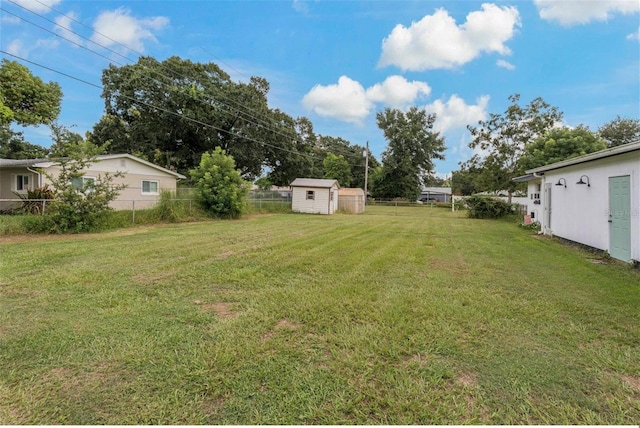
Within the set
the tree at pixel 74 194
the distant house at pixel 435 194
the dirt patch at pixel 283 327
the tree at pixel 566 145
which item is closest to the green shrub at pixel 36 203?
the tree at pixel 74 194

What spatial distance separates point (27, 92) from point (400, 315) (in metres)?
28.6

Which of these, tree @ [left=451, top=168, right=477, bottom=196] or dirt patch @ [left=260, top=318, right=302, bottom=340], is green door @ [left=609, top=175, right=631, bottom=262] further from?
tree @ [left=451, top=168, right=477, bottom=196]

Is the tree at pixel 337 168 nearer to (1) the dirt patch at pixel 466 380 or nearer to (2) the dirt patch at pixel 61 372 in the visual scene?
(1) the dirt patch at pixel 466 380

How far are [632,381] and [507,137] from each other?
92.0 feet

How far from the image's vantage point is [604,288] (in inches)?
173

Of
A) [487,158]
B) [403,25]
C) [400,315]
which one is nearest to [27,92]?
[403,25]

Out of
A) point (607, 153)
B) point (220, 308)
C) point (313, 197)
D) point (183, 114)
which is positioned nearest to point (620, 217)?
point (607, 153)

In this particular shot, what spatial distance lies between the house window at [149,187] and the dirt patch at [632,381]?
19.7m

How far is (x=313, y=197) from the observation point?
21609 millimetres

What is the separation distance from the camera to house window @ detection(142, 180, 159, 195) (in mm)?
17688

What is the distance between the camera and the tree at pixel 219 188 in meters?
14.8

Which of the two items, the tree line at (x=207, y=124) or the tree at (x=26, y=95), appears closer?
the tree at (x=26, y=95)

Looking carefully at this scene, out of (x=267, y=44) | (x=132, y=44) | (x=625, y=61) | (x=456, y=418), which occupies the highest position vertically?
(x=132, y=44)

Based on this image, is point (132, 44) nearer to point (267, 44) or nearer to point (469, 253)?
point (267, 44)
